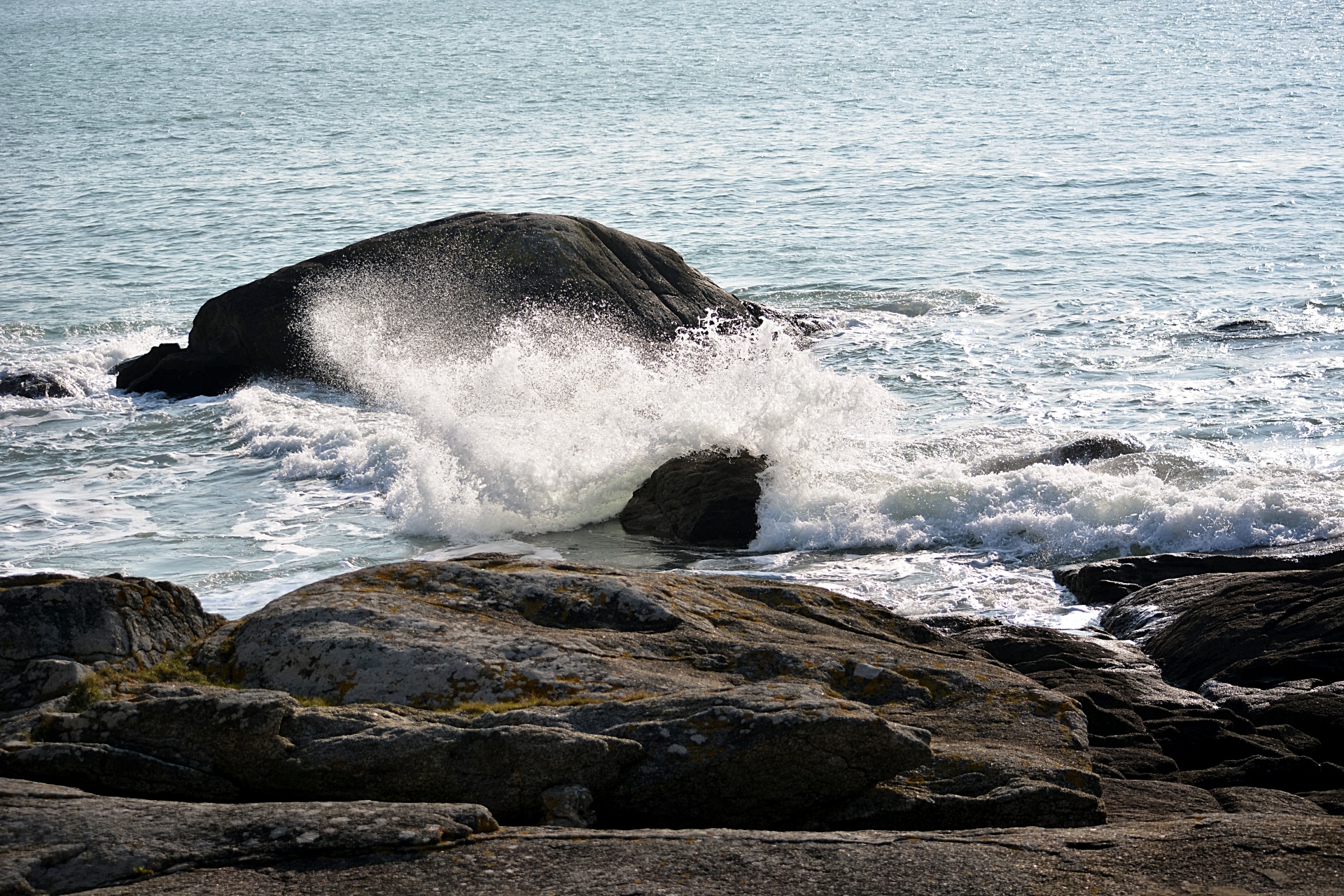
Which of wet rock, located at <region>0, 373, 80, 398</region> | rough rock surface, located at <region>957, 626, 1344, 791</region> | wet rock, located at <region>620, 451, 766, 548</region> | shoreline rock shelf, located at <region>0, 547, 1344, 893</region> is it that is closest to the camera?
shoreline rock shelf, located at <region>0, 547, 1344, 893</region>

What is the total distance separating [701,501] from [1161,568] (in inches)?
167

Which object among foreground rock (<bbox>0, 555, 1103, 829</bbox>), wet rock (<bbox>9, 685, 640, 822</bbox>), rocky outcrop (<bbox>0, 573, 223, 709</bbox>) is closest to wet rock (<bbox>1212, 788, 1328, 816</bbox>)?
Answer: foreground rock (<bbox>0, 555, 1103, 829</bbox>)

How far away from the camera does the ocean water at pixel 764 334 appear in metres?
11.4

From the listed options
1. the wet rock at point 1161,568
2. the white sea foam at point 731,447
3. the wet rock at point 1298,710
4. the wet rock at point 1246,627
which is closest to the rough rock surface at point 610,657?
the wet rock at point 1298,710

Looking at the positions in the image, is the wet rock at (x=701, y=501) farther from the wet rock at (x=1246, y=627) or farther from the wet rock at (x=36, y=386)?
the wet rock at (x=36, y=386)

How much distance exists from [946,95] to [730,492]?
3870 centimetres

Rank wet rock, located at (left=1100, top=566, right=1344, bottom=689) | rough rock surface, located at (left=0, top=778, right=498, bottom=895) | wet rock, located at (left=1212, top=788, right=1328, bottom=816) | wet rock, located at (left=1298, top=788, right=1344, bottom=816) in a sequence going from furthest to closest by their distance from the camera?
wet rock, located at (left=1100, top=566, right=1344, bottom=689), wet rock, located at (left=1298, top=788, right=1344, bottom=816), wet rock, located at (left=1212, top=788, right=1328, bottom=816), rough rock surface, located at (left=0, top=778, right=498, bottom=895)

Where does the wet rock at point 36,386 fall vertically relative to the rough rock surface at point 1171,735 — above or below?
above

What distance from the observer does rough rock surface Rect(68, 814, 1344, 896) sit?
135 inches

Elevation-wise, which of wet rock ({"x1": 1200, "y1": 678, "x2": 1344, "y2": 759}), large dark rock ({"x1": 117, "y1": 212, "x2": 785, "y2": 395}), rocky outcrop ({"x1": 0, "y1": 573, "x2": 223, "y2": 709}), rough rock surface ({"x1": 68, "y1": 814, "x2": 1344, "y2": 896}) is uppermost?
large dark rock ({"x1": 117, "y1": 212, "x2": 785, "y2": 395})

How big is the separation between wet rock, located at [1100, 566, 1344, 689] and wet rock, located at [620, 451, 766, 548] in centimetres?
388

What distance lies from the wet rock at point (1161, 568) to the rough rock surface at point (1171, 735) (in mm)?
2166

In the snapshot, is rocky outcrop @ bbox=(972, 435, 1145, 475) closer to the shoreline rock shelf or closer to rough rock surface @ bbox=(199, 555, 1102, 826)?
the shoreline rock shelf

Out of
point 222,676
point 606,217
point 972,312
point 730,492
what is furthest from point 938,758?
point 606,217
